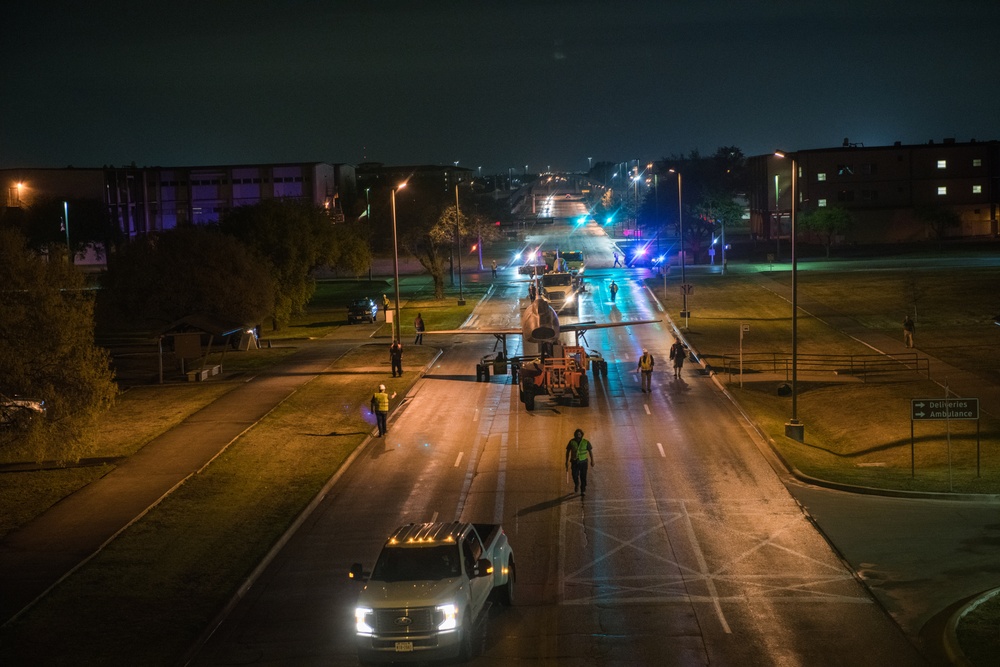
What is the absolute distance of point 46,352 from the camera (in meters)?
26.6

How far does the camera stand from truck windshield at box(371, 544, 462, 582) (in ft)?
49.1

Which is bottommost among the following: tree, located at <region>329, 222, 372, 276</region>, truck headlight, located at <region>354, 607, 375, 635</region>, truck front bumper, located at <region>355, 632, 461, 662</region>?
truck front bumper, located at <region>355, 632, 461, 662</region>

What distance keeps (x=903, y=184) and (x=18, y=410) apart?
355 feet

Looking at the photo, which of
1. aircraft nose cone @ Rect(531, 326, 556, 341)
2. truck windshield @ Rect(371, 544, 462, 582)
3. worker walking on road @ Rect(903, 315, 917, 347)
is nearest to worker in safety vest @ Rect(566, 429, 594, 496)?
truck windshield @ Rect(371, 544, 462, 582)

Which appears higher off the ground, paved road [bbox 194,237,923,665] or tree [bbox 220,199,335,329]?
tree [bbox 220,199,335,329]

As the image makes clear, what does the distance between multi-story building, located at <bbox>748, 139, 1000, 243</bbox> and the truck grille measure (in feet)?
353

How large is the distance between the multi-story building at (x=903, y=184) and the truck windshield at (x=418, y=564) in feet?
350

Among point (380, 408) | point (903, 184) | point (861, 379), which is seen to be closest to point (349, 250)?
point (861, 379)

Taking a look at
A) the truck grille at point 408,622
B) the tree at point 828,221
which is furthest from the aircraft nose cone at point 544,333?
the tree at point 828,221

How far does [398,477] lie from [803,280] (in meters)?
61.3

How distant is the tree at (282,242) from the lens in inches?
2552

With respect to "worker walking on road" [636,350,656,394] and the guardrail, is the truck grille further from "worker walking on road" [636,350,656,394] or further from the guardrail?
the guardrail

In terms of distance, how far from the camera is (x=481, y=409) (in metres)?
37.4

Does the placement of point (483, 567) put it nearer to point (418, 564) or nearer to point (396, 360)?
point (418, 564)
